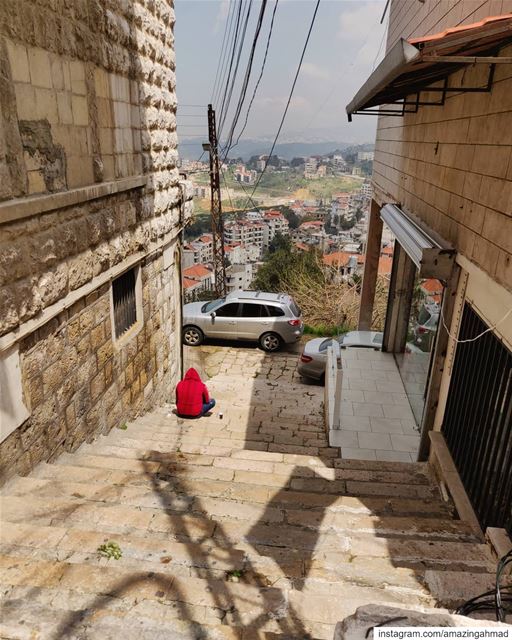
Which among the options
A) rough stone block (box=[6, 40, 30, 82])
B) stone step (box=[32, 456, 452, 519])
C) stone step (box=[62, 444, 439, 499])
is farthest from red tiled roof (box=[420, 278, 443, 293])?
rough stone block (box=[6, 40, 30, 82])

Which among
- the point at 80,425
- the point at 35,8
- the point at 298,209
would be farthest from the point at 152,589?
the point at 298,209

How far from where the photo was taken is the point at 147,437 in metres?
5.68

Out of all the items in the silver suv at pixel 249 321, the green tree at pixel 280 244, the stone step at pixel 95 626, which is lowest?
the green tree at pixel 280 244

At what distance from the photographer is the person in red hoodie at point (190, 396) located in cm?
677

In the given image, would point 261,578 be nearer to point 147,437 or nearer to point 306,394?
point 147,437

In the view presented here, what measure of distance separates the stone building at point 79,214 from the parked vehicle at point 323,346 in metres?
4.65

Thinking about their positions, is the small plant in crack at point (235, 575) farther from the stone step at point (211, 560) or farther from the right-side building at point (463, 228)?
the right-side building at point (463, 228)

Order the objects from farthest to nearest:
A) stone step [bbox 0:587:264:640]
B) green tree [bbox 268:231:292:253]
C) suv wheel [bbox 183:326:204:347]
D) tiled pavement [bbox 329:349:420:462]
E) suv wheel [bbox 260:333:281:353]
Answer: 1. green tree [bbox 268:231:292:253]
2. suv wheel [bbox 183:326:204:347]
3. suv wheel [bbox 260:333:281:353]
4. tiled pavement [bbox 329:349:420:462]
5. stone step [bbox 0:587:264:640]

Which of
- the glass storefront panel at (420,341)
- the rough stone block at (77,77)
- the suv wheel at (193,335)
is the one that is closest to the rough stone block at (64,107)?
the rough stone block at (77,77)

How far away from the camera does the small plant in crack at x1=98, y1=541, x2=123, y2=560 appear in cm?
283

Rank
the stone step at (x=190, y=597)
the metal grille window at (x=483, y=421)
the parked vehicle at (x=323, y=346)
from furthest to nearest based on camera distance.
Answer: the parked vehicle at (x=323, y=346)
the metal grille window at (x=483, y=421)
the stone step at (x=190, y=597)

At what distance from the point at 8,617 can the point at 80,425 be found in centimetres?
250

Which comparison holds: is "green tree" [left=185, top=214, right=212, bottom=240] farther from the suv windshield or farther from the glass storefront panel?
the glass storefront panel

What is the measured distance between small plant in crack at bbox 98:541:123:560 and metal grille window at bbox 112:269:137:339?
300cm
